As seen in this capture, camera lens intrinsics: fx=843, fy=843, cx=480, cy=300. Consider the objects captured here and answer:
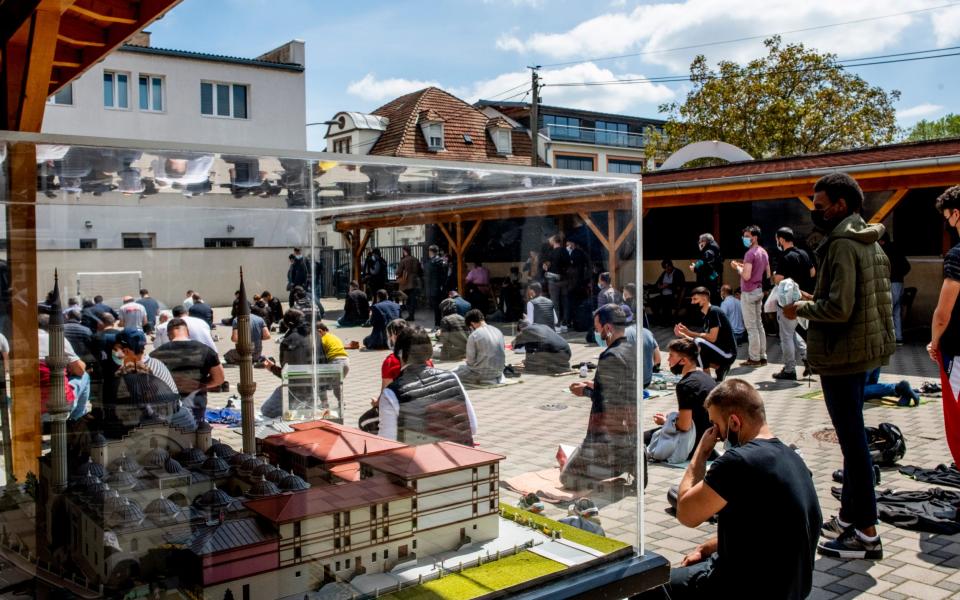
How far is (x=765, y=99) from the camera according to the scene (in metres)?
31.0

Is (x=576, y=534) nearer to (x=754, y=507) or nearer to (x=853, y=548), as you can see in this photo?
(x=754, y=507)

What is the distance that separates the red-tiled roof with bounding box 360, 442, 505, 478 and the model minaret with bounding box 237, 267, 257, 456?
73 cm

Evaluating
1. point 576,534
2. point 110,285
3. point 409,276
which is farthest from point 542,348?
point 110,285

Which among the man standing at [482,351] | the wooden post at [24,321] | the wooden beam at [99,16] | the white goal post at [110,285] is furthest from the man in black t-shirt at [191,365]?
the wooden beam at [99,16]

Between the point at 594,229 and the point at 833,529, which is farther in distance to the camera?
the point at 833,529

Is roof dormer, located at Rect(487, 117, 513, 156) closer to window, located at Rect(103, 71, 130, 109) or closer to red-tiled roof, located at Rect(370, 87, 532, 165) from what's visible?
red-tiled roof, located at Rect(370, 87, 532, 165)

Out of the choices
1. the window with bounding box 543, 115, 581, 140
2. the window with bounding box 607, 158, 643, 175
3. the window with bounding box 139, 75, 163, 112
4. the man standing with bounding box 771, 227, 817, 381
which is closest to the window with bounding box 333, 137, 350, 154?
the man standing with bounding box 771, 227, 817, 381

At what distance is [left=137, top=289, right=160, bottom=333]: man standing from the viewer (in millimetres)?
3586

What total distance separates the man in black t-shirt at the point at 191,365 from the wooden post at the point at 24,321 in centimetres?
57

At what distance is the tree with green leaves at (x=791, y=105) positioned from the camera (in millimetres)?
30594

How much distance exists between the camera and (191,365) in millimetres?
4086

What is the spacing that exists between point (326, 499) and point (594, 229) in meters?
1.70

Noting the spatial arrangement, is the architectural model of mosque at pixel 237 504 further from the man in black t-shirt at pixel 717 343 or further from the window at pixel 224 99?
the window at pixel 224 99

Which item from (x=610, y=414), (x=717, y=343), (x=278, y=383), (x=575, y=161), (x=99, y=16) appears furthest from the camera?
(x=575, y=161)
